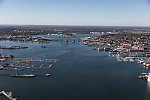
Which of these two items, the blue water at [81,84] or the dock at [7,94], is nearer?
the dock at [7,94]

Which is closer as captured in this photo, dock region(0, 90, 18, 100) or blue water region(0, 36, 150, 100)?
dock region(0, 90, 18, 100)

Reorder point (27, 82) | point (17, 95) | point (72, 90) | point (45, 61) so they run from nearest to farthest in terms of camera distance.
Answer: point (17, 95), point (72, 90), point (27, 82), point (45, 61)

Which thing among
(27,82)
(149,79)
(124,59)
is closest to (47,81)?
(27,82)

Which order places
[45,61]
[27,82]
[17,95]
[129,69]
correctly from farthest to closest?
[45,61] → [129,69] → [27,82] → [17,95]

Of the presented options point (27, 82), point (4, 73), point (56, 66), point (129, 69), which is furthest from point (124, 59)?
point (4, 73)

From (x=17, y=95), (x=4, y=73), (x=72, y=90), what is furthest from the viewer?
(x=4, y=73)

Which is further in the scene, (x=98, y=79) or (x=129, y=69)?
(x=129, y=69)

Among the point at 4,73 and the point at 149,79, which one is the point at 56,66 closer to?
the point at 4,73

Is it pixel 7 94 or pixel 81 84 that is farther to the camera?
pixel 81 84

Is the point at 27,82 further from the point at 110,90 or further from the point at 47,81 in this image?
the point at 110,90
